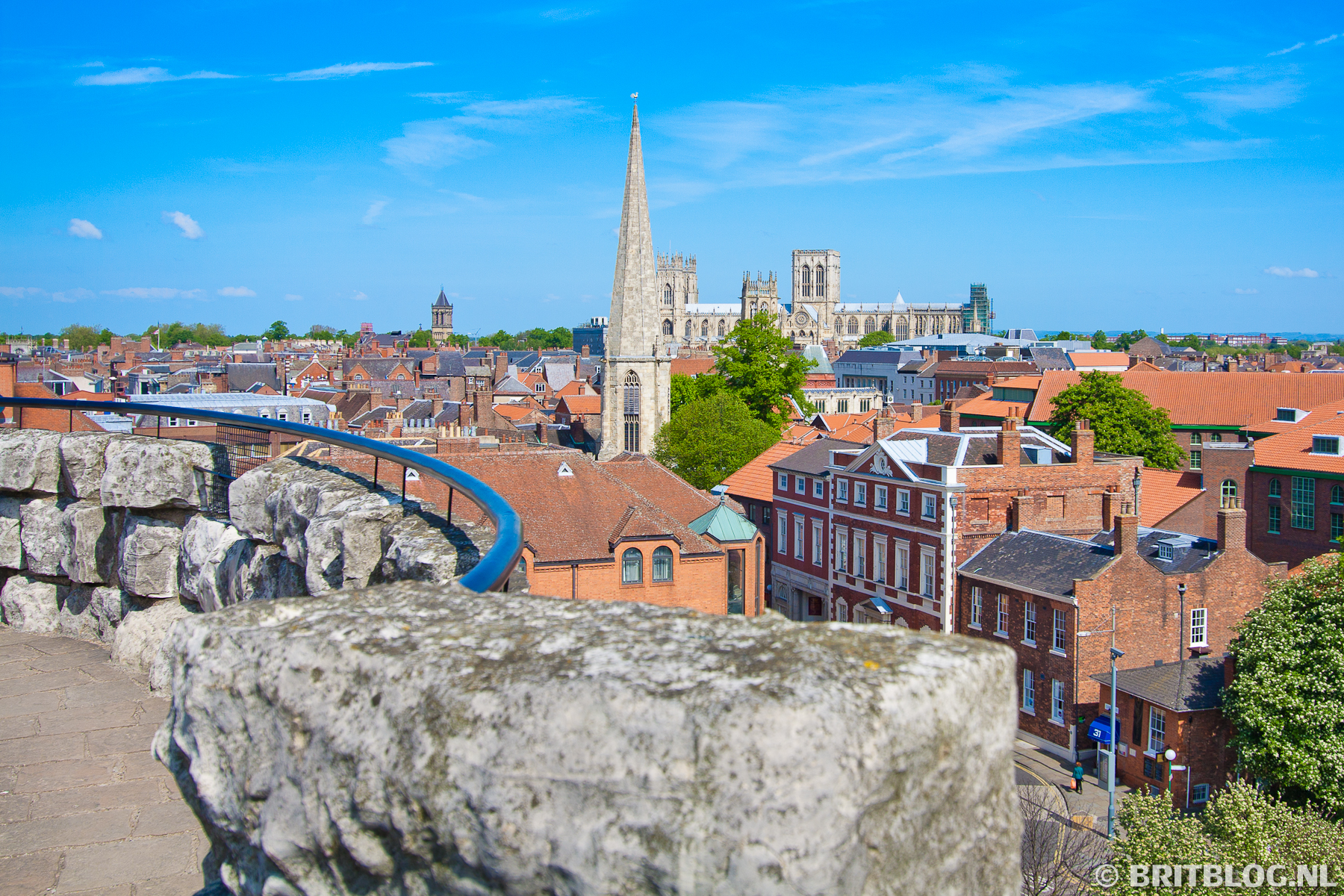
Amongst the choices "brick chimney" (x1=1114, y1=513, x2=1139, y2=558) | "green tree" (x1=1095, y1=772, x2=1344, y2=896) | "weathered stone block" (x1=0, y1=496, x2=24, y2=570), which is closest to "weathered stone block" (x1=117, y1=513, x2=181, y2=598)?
"weathered stone block" (x1=0, y1=496, x2=24, y2=570)

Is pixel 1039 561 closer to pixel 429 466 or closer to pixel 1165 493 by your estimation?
pixel 1165 493

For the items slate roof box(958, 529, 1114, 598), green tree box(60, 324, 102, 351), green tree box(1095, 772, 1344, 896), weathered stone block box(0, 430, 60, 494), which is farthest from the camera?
green tree box(60, 324, 102, 351)

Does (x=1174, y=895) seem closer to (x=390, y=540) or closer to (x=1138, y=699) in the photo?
(x=1138, y=699)

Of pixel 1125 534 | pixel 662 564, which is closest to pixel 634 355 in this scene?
pixel 662 564

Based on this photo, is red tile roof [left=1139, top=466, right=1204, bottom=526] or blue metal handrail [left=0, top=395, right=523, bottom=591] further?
red tile roof [left=1139, top=466, right=1204, bottom=526]

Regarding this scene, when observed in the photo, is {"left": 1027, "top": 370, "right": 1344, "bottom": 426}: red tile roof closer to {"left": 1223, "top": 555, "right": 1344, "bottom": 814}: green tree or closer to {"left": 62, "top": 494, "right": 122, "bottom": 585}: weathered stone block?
{"left": 1223, "top": 555, "right": 1344, "bottom": 814}: green tree

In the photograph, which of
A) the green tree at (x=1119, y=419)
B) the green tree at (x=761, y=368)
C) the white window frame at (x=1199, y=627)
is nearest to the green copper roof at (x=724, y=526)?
the white window frame at (x=1199, y=627)
